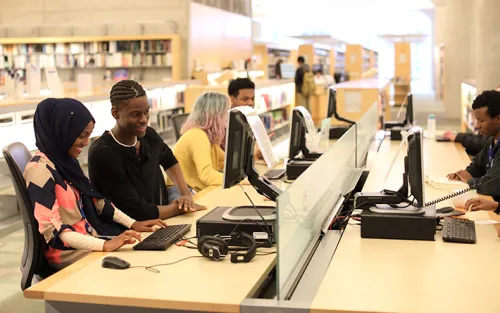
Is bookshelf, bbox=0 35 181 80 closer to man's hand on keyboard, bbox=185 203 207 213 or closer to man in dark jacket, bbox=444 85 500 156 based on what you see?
man in dark jacket, bbox=444 85 500 156

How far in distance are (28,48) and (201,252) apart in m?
11.5

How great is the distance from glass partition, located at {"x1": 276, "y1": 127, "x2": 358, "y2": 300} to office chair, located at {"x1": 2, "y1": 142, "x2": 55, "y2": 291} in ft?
3.65

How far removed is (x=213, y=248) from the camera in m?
2.53

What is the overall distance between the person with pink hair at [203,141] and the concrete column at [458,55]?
13067 millimetres

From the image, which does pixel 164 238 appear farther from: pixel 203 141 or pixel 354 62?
pixel 354 62

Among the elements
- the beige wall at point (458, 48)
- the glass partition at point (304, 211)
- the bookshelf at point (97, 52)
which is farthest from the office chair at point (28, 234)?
the beige wall at point (458, 48)

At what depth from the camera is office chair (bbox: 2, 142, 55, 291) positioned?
9.39ft

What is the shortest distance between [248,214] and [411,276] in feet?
2.64

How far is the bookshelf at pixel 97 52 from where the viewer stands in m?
12.4

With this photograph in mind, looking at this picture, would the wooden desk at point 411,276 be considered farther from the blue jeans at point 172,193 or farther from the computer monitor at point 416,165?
the blue jeans at point 172,193

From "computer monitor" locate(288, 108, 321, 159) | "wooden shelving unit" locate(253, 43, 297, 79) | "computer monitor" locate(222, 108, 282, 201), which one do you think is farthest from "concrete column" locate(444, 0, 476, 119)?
"computer monitor" locate(222, 108, 282, 201)

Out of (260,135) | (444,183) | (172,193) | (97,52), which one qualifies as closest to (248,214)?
(260,135)

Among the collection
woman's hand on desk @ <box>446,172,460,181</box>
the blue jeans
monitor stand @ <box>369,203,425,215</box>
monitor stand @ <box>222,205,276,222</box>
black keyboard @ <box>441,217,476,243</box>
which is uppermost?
monitor stand @ <box>369,203,425,215</box>

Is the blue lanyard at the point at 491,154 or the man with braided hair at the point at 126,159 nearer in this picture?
the man with braided hair at the point at 126,159
